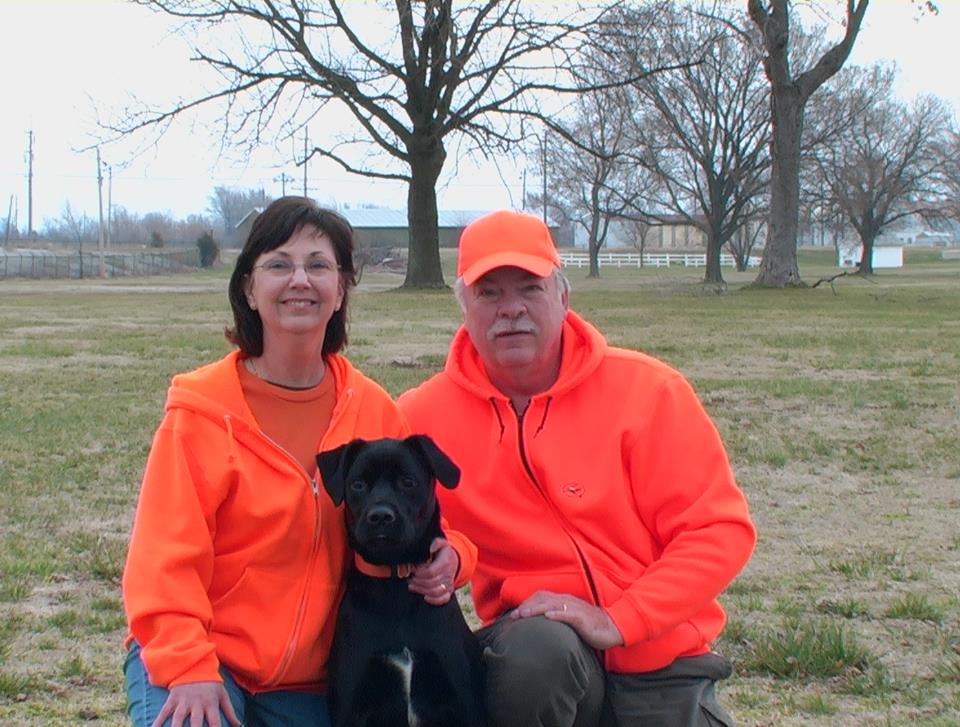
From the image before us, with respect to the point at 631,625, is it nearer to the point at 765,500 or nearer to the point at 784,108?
the point at 765,500

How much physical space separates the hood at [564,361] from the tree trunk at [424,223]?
27.6 metres

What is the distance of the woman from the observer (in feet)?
9.67

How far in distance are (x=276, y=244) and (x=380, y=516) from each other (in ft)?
2.75

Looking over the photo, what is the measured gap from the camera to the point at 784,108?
29609 millimetres

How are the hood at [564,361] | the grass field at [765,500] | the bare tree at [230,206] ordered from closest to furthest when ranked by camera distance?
the hood at [564,361], the grass field at [765,500], the bare tree at [230,206]

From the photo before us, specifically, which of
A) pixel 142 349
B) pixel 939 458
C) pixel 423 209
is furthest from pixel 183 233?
pixel 939 458

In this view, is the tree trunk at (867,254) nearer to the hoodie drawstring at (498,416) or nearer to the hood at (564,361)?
the hood at (564,361)

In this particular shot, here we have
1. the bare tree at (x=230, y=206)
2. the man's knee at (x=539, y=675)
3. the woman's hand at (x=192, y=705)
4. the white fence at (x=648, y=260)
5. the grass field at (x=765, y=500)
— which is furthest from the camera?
the bare tree at (x=230, y=206)

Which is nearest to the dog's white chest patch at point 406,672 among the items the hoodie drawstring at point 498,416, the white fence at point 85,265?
the hoodie drawstring at point 498,416

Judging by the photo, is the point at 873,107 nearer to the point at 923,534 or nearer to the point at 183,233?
the point at 923,534

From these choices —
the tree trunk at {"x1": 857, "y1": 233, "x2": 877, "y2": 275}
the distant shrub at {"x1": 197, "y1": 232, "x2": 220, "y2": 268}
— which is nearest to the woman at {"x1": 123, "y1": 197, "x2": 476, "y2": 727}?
the tree trunk at {"x1": 857, "y1": 233, "x2": 877, "y2": 275}

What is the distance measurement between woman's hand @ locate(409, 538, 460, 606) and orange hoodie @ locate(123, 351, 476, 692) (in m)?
0.09

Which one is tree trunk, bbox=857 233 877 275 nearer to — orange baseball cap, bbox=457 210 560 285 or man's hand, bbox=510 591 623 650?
orange baseball cap, bbox=457 210 560 285

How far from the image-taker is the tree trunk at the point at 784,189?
29547mm
